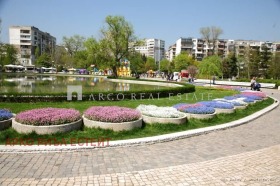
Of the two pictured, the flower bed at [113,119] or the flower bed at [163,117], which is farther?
the flower bed at [163,117]

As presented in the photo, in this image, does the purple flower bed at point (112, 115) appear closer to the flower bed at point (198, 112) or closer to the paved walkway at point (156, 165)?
the paved walkway at point (156, 165)

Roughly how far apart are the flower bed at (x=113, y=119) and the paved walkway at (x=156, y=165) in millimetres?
1466

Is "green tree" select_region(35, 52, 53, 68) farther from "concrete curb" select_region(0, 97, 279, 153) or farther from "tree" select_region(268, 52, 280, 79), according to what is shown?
"concrete curb" select_region(0, 97, 279, 153)

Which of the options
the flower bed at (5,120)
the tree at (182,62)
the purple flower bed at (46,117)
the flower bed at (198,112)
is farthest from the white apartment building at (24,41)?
the purple flower bed at (46,117)

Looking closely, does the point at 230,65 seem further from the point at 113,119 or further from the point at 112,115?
the point at 113,119

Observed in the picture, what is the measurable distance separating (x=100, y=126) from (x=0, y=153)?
3.18m

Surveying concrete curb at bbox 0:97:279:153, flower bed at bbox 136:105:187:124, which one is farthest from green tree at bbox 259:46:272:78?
flower bed at bbox 136:105:187:124

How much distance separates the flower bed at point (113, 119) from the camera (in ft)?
28.9

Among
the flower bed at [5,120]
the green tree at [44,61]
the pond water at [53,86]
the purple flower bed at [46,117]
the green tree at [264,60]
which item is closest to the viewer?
the purple flower bed at [46,117]

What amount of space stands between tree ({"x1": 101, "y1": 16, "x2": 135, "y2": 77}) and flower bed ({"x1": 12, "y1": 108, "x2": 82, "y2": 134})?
136 feet

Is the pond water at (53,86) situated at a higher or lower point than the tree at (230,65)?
lower

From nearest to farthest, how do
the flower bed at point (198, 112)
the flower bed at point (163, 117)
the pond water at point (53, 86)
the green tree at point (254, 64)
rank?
the flower bed at point (163, 117) → the flower bed at point (198, 112) → the pond water at point (53, 86) → the green tree at point (254, 64)

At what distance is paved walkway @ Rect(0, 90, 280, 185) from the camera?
5.29 meters

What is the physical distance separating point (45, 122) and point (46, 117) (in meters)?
0.18
